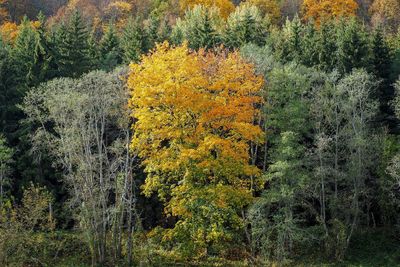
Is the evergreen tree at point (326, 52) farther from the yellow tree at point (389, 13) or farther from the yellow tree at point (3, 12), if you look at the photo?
the yellow tree at point (3, 12)

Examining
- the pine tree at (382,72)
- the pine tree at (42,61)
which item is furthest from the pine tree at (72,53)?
the pine tree at (382,72)

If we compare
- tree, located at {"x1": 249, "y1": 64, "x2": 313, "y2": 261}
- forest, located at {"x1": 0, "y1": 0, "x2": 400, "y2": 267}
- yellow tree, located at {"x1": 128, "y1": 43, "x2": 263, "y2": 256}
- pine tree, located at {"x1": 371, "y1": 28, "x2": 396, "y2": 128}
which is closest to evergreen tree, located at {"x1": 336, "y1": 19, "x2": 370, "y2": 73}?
forest, located at {"x1": 0, "y1": 0, "x2": 400, "y2": 267}

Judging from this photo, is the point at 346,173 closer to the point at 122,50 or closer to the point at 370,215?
the point at 370,215

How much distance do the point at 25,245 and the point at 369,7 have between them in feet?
208

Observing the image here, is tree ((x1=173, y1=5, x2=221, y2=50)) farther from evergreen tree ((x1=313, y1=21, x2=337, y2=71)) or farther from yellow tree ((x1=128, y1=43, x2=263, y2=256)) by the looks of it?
yellow tree ((x1=128, y1=43, x2=263, y2=256))

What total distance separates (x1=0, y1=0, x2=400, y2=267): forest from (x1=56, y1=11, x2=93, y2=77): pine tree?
0.40 ft

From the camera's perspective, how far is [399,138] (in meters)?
33.5

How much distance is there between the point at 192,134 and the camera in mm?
26594

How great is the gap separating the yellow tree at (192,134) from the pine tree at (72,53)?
1376 cm

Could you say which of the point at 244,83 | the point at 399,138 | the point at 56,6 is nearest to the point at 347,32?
the point at 399,138

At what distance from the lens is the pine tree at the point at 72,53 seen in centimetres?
3891

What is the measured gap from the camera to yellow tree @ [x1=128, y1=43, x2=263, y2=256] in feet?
84.1

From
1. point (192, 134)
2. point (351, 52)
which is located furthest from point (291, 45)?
point (192, 134)

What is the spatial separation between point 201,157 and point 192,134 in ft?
4.32
